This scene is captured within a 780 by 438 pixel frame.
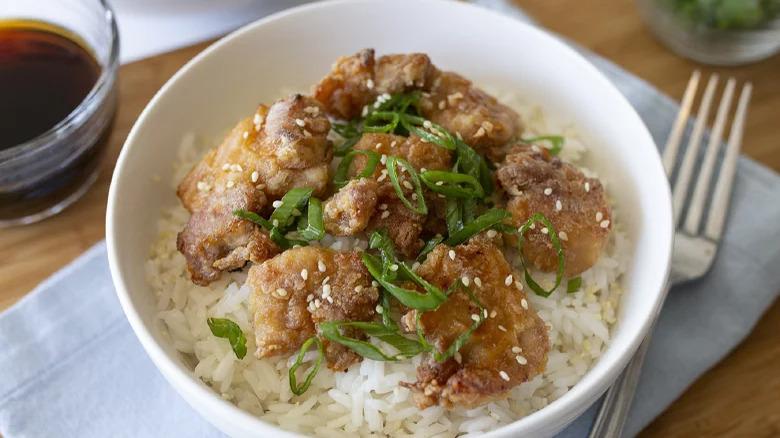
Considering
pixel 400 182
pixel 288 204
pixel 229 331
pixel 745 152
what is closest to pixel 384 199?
pixel 400 182

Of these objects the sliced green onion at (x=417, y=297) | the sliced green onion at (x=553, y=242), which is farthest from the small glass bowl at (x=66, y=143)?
the sliced green onion at (x=553, y=242)

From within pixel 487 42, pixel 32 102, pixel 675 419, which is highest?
pixel 487 42

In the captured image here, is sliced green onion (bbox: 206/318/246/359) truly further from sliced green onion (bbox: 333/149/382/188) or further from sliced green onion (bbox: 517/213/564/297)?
sliced green onion (bbox: 517/213/564/297)

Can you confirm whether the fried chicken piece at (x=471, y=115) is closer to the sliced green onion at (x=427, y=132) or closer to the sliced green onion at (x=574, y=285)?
the sliced green onion at (x=427, y=132)

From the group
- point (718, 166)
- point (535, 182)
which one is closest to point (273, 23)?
point (535, 182)

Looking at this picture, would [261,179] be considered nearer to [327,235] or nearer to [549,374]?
[327,235]

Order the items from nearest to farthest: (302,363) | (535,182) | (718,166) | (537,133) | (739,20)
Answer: (302,363) → (535,182) → (537,133) → (718,166) → (739,20)

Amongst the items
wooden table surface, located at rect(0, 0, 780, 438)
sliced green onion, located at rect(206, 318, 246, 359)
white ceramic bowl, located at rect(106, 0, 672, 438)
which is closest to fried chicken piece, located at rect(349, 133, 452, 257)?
sliced green onion, located at rect(206, 318, 246, 359)
